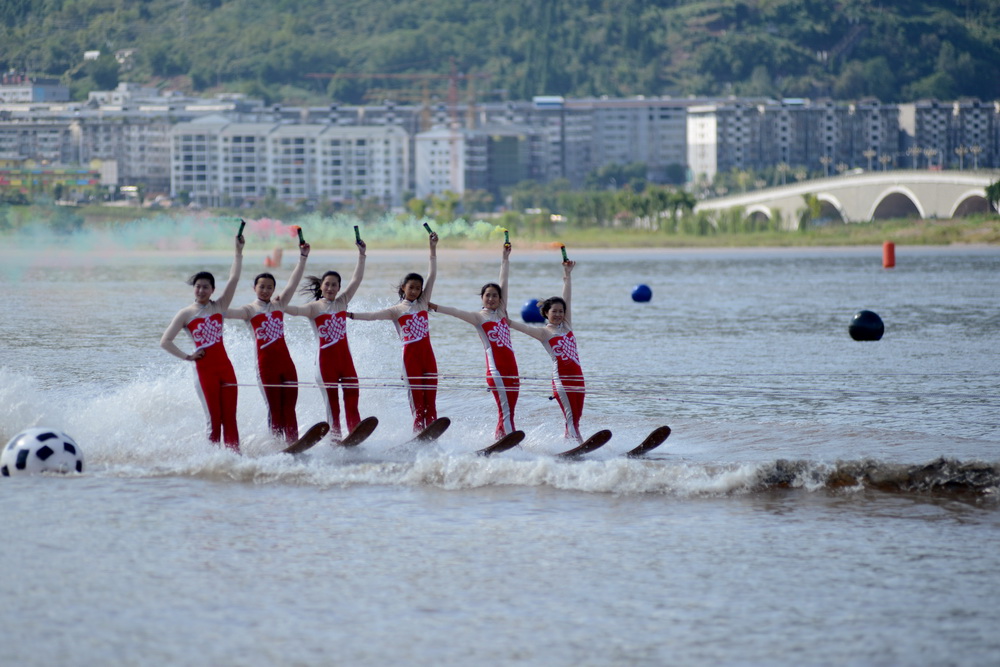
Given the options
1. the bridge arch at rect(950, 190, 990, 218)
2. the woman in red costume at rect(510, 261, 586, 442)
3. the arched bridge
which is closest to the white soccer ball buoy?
the woman in red costume at rect(510, 261, 586, 442)

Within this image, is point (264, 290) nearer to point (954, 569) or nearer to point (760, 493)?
point (760, 493)

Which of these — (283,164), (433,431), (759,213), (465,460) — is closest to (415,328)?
(433,431)

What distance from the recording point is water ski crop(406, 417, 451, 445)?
41.5 ft

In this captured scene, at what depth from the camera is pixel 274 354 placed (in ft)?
41.8

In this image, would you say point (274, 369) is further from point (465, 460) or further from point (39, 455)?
point (39, 455)

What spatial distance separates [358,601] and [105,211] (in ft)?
367

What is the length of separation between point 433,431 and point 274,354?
59.7 inches

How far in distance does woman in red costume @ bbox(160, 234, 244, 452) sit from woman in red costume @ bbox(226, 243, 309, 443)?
0.64 feet

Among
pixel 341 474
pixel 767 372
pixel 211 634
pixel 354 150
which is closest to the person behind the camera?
pixel 211 634

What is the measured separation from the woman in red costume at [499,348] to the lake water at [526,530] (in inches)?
18.0

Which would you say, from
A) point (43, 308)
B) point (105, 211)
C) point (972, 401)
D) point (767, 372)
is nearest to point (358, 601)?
point (972, 401)

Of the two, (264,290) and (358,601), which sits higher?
(264,290)

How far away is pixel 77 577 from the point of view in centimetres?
900

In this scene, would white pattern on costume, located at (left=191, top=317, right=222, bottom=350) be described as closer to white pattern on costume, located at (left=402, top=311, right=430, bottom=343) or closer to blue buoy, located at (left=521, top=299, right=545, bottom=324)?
white pattern on costume, located at (left=402, top=311, right=430, bottom=343)
